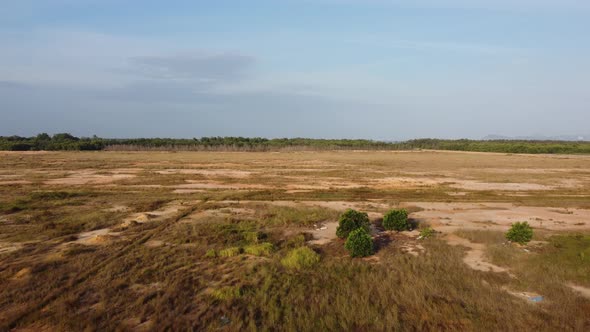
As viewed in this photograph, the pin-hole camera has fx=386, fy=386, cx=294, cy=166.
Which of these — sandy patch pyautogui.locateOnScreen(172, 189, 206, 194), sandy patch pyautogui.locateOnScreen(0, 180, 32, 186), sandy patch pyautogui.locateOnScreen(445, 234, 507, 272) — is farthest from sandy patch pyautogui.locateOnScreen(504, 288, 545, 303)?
sandy patch pyautogui.locateOnScreen(0, 180, 32, 186)

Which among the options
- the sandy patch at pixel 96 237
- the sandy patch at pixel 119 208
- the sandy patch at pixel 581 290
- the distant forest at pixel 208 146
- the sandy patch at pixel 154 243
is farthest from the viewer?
the distant forest at pixel 208 146

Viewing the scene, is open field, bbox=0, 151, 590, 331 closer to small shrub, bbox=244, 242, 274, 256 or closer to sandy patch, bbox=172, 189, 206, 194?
small shrub, bbox=244, 242, 274, 256

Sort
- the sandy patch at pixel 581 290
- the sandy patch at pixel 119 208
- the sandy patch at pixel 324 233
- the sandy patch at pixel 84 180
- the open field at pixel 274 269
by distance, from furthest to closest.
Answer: the sandy patch at pixel 84 180 < the sandy patch at pixel 119 208 < the sandy patch at pixel 324 233 < the sandy patch at pixel 581 290 < the open field at pixel 274 269

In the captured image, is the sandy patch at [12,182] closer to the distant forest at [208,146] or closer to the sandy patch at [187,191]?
the sandy patch at [187,191]

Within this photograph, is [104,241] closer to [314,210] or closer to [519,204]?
[314,210]

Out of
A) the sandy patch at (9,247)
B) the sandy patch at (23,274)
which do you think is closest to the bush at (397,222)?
the sandy patch at (23,274)

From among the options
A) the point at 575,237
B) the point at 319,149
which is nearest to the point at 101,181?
the point at 575,237
